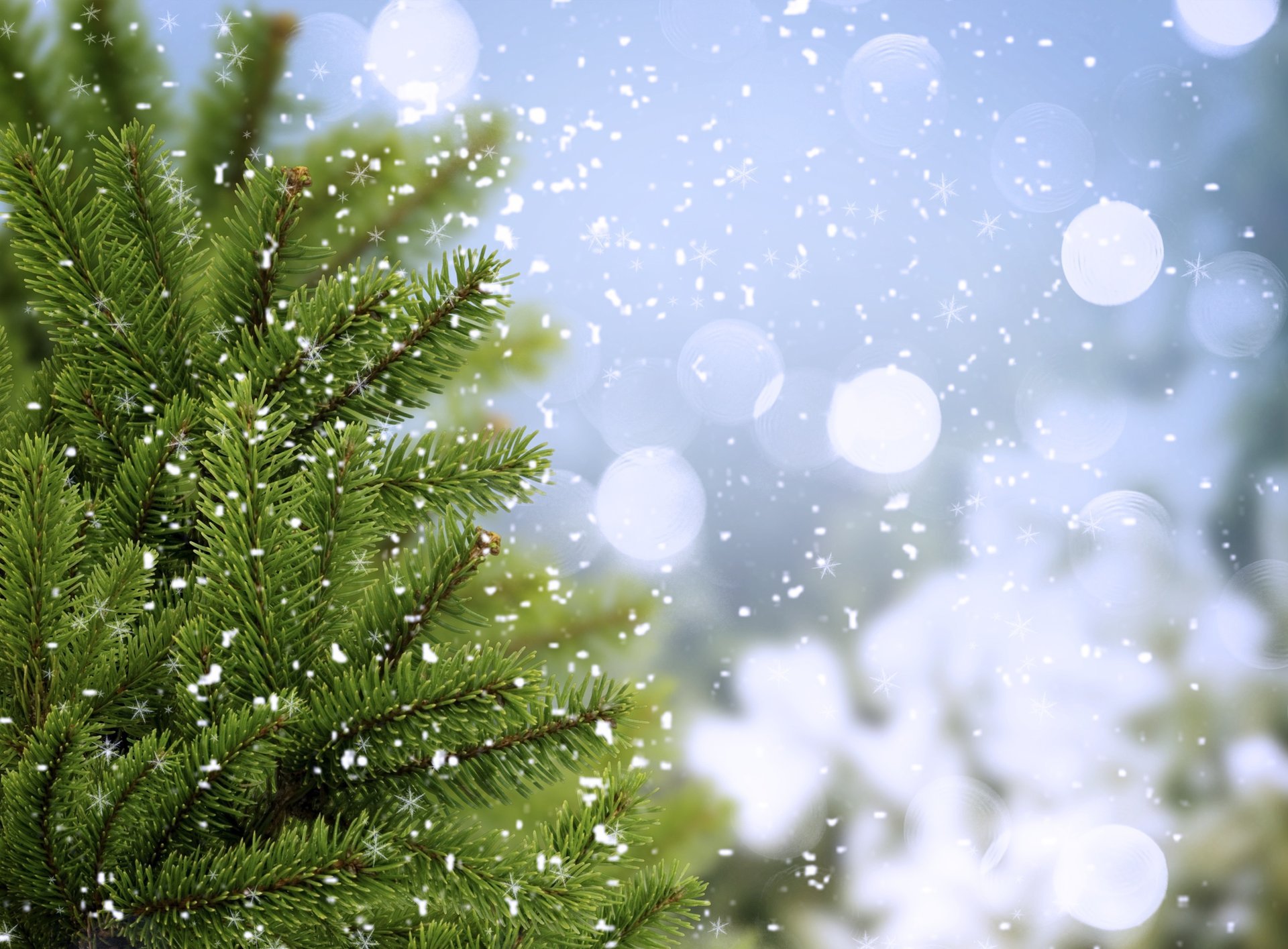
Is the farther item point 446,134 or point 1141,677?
point 1141,677

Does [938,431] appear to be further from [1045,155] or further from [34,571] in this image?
[34,571]

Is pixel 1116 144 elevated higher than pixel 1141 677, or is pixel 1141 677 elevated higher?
pixel 1116 144

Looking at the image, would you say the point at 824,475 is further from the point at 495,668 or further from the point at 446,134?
the point at 495,668

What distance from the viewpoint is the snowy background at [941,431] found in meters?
2.81

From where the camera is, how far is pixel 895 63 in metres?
2.86

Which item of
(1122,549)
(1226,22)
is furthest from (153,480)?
(1226,22)

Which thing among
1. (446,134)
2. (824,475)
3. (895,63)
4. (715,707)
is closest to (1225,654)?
(824,475)

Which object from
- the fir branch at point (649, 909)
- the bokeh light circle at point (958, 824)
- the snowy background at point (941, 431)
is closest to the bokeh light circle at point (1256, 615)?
the snowy background at point (941, 431)

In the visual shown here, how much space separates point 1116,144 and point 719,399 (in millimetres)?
1484

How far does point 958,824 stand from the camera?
9.80ft

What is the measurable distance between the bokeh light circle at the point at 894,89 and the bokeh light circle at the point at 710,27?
33cm

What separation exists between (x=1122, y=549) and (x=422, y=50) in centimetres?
256

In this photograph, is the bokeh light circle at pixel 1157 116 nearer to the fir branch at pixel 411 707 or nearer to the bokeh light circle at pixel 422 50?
the bokeh light circle at pixel 422 50

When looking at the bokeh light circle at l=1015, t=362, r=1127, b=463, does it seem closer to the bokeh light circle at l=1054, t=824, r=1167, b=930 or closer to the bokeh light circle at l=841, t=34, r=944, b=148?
the bokeh light circle at l=841, t=34, r=944, b=148
